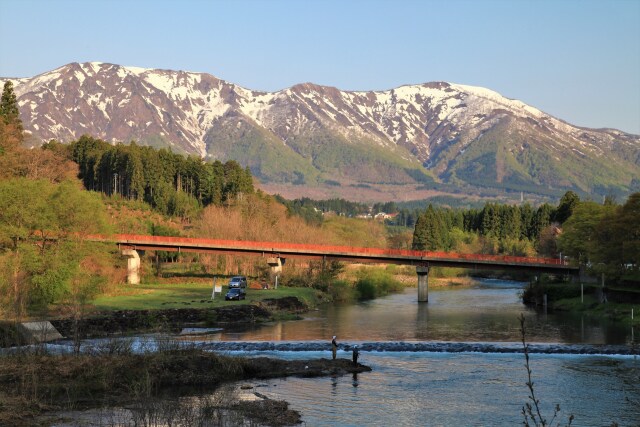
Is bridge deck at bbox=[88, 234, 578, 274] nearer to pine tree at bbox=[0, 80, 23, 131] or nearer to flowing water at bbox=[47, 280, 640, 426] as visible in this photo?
flowing water at bbox=[47, 280, 640, 426]

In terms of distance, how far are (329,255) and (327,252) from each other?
1.05 m

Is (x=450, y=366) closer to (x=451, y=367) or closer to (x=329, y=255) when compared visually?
(x=451, y=367)

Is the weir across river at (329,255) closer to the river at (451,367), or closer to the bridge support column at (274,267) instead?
the bridge support column at (274,267)

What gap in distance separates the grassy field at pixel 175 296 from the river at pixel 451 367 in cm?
843

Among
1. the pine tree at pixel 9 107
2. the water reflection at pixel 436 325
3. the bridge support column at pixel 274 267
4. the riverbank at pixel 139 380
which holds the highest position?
the pine tree at pixel 9 107

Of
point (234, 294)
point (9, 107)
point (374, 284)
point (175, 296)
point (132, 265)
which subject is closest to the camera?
point (234, 294)

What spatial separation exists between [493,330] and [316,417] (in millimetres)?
39890

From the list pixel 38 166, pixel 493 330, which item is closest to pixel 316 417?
pixel 493 330

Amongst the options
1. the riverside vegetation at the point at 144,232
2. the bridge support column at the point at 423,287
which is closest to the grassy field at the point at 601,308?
the riverside vegetation at the point at 144,232

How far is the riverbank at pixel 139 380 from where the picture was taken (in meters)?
38.9

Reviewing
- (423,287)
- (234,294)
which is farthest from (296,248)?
(234,294)

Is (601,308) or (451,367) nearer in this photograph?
(451,367)

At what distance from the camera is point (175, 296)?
309 ft

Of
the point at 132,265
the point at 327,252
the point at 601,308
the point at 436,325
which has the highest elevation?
the point at 327,252
